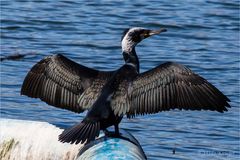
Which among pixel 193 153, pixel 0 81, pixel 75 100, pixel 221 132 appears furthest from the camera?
pixel 0 81

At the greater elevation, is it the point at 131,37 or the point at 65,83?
the point at 131,37

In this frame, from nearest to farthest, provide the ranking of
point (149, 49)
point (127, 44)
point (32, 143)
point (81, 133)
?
point (81, 133) < point (32, 143) < point (127, 44) < point (149, 49)

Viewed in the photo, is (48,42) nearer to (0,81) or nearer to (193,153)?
(0,81)

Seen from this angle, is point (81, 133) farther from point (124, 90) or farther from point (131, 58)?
point (131, 58)

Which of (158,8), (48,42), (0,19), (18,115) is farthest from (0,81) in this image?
(158,8)

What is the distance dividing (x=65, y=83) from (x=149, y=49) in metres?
6.64

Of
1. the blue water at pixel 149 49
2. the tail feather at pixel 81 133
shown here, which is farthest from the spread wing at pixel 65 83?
the blue water at pixel 149 49

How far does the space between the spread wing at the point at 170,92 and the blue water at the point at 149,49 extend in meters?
2.07

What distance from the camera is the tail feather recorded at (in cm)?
642

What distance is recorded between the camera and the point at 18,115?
1018cm

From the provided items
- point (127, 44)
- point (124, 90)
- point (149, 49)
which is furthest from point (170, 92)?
point (149, 49)

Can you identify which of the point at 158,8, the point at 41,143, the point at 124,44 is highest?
the point at 124,44

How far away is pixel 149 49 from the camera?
13891 millimetres

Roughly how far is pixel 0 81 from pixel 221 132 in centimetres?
307
